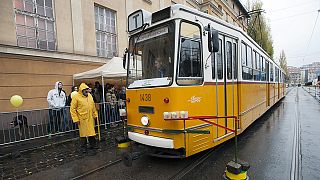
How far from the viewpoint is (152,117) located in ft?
14.0

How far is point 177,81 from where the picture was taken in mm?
3967

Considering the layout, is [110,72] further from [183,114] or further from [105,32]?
[183,114]

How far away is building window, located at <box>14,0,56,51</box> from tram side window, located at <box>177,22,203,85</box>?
8.41 meters

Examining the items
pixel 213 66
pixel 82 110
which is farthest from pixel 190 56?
pixel 82 110

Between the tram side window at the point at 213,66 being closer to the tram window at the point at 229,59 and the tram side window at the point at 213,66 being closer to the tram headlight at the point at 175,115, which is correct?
the tram window at the point at 229,59

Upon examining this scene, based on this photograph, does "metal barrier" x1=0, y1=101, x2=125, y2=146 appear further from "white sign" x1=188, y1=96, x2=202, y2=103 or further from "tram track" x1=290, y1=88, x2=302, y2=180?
"tram track" x1=290, y1=88, x2=302, y2=180

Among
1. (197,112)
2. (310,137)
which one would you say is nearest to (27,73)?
(197,112)

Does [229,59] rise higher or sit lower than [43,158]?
higher

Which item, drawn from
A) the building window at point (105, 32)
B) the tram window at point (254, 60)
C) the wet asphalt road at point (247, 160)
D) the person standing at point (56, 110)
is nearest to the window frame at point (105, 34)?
the building window at point (105, 32)

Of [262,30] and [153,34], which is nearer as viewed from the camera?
[153,34]

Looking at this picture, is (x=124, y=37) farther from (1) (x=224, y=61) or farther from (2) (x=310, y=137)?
(2) (x=310, y=137)

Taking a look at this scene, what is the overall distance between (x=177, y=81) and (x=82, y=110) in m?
3.20

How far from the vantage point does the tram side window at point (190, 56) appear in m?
4.09

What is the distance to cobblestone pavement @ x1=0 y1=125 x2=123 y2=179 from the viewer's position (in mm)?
4604
